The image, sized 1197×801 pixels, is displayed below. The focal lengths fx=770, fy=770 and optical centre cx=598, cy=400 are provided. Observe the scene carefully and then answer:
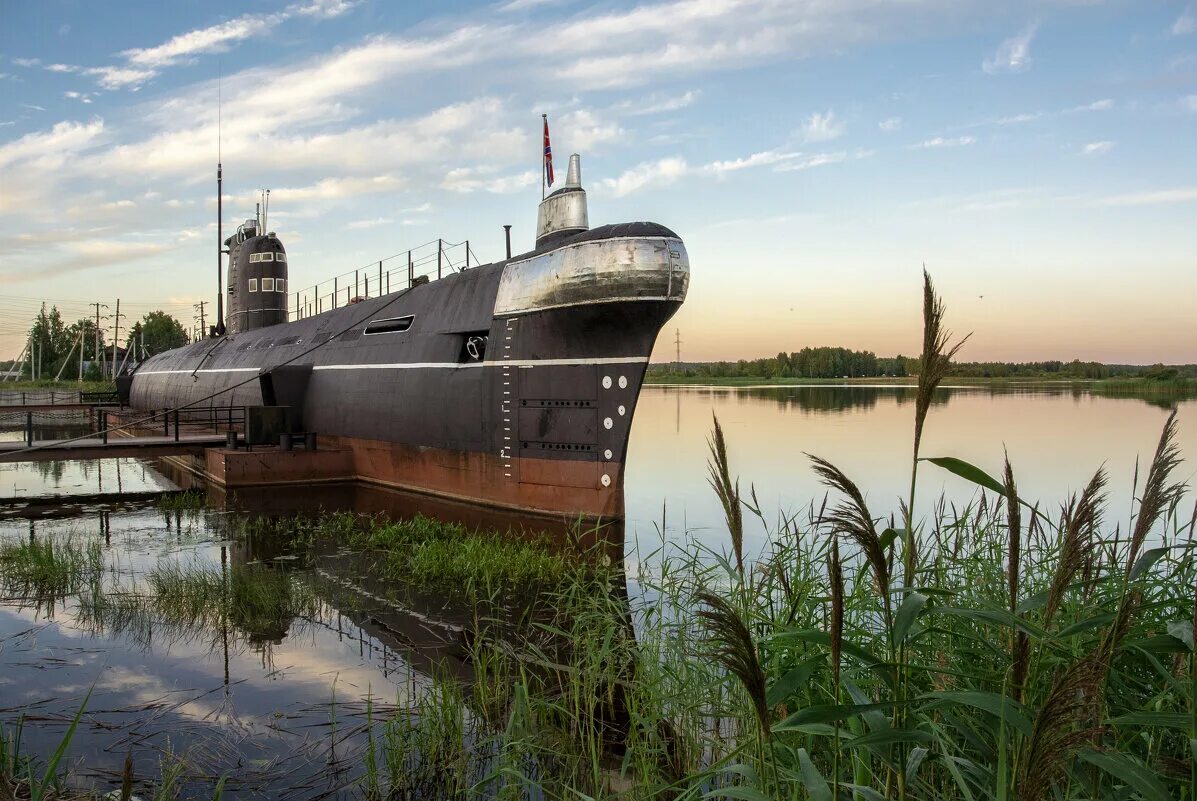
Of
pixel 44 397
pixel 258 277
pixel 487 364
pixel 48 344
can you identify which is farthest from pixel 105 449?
pixel 48 344

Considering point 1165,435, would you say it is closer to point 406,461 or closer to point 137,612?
point 137,612

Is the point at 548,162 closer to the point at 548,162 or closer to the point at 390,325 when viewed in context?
the point at 548,162

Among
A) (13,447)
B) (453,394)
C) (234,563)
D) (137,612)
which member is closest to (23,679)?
(137,612)

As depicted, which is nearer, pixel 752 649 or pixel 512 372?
pixel 752 649

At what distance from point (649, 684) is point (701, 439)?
31352mm

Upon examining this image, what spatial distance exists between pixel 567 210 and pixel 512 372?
3268 millimetres

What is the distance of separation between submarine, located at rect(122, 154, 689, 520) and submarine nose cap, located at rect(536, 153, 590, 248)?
0.09 feet

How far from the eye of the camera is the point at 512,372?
14055mm

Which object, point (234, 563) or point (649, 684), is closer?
point (649, 684)

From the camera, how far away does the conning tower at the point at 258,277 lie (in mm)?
25312

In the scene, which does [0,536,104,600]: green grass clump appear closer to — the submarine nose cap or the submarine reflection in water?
the submarine reflection in water

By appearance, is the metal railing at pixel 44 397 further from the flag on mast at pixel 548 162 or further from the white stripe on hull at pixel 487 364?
the flag on mast at pixel 548 162

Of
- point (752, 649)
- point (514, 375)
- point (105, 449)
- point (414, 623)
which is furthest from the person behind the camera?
point (105, 449)

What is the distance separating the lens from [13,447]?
1672 cm
